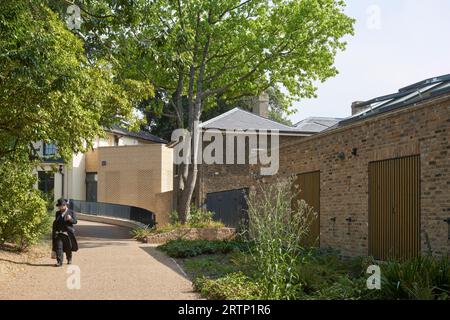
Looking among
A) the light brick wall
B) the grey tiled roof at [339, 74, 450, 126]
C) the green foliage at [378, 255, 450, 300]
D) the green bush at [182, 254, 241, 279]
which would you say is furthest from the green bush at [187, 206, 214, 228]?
the green foliage at [378, 255, 450, 300]

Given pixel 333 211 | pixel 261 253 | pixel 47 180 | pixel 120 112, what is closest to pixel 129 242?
pixel 120 112

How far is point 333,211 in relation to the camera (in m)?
14.6

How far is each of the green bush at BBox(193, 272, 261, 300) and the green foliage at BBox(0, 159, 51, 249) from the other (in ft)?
21.0

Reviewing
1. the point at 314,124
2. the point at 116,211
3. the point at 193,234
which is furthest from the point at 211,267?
the point at 116,211

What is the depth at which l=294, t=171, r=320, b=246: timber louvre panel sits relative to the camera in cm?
1558

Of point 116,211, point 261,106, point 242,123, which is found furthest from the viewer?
point 261,106

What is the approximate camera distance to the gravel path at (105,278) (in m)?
9.52

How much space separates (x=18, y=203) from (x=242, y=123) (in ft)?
56.3

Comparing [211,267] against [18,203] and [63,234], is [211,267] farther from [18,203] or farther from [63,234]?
[18,203]

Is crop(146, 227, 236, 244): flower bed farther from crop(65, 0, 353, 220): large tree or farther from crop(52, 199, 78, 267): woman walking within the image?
crop(52, 199, 78, 267): woman walking

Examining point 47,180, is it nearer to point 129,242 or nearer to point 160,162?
point 160,162

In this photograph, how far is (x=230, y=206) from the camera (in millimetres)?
23562

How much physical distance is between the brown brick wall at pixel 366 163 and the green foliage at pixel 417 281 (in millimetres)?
2029

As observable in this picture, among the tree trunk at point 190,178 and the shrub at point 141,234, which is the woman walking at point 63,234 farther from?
the tree trunk at point 190,178
